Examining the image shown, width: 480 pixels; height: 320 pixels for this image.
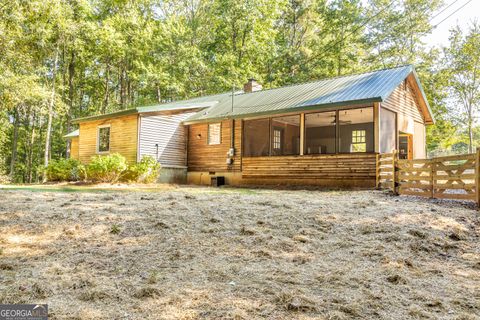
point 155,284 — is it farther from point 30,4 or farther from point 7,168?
point 7,168

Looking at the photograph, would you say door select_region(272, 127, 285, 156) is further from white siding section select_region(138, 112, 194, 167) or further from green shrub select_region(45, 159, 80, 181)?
green shrub select_region(45, 159, 80, 181)

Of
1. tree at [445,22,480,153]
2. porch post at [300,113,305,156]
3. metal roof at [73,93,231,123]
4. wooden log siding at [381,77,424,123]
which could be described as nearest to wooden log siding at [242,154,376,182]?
porch post at [300,113,305,156]

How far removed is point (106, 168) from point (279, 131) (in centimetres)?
690

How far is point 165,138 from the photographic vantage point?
15.1 m

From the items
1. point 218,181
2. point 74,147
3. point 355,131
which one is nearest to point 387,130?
point 355,131

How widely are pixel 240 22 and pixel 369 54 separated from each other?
33.4 ft

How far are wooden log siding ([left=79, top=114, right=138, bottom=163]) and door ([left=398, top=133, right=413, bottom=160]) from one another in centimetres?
1106

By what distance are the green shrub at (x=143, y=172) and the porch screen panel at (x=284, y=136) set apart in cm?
489

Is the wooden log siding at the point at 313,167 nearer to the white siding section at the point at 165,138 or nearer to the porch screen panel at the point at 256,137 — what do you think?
the porch screen panel at the point at 256,137

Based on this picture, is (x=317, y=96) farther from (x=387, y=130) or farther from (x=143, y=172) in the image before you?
(x=143, y=172)

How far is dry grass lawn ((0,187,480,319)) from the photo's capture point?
267 centimetres

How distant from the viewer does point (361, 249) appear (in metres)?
4.28

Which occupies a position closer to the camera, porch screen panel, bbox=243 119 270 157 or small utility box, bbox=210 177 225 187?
porch screen panel, bbox=243 119 270 157

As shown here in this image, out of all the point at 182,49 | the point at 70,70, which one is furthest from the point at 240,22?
the point at 70,70
